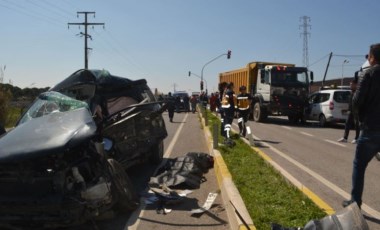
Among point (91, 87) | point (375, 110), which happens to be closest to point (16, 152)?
point (91, 87)

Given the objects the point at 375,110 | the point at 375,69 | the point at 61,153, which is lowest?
the point at 61,153

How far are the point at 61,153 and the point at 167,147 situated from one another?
28.0 ft

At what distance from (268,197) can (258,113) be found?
60.6 ft

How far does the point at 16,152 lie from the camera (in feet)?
15.7

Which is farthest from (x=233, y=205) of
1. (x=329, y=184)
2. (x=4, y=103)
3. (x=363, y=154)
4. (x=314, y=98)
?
(x=314, y=98)

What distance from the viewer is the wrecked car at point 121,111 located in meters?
7.03

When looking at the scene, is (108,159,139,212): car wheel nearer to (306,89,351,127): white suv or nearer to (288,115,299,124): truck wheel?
(306,89,351,127): white suv

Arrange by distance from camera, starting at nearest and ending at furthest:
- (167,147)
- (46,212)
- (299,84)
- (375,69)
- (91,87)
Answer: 1. (46,212)
2. (375,69)
3. (91,87)
4. (167,147)
5. (299,84)

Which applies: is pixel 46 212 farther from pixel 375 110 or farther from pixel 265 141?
pixel 265 141

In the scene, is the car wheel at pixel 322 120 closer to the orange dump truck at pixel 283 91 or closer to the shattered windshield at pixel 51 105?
the orange dump truck at pixel 283 91

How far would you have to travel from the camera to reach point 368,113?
513 centimetres

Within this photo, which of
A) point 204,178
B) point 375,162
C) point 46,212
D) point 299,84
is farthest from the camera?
point 299,84

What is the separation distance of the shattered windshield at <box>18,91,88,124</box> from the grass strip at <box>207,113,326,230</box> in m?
2.52

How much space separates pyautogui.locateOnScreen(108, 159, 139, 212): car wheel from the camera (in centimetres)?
572
